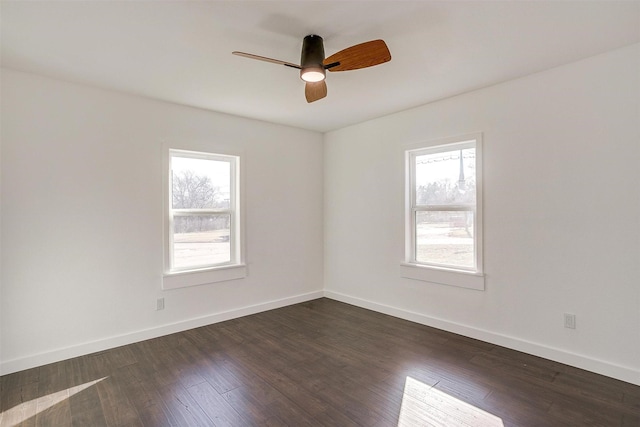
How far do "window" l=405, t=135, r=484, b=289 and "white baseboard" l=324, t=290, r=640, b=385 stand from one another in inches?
19.3

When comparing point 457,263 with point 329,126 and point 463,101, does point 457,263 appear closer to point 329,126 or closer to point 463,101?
point 463,101

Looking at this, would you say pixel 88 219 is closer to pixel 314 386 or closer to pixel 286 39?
pixel 286 39

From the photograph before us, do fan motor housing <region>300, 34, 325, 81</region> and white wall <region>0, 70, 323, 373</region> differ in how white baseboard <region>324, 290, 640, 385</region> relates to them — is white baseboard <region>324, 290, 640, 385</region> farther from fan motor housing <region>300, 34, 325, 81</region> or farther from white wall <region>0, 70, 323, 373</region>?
fan motor housing <region>300, 34, 325, 81</region>

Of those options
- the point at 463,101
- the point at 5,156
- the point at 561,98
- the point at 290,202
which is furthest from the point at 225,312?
the point at 561,98

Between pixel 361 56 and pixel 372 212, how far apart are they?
8.50 feet

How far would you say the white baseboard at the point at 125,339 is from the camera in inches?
110

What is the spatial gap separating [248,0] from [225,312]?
3.39 meters

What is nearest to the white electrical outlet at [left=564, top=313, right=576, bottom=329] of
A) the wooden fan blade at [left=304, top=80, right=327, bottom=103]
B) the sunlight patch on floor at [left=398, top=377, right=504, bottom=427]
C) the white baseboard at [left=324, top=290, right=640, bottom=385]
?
the white baseboard at [left=324, top=290, right=640, bottom=385]

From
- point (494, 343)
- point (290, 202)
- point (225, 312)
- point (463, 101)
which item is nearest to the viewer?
point (494, 343)

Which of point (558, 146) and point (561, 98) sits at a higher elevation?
point (561, 98)

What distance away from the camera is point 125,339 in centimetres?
331

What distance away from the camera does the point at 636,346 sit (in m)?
2.47

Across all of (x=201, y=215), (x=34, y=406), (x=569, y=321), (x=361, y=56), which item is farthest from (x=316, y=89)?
(x=34, y=406)

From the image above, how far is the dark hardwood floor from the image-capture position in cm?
213
